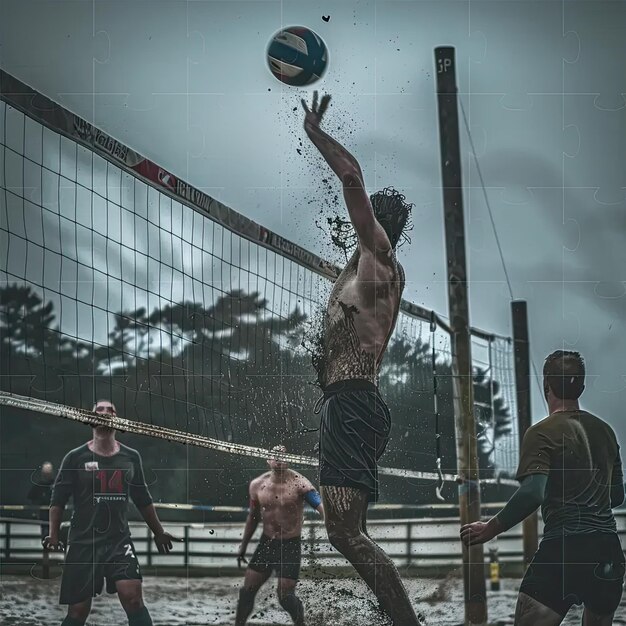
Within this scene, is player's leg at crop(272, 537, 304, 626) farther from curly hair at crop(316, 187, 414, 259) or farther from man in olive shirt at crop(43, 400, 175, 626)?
curly hair at crop(316, 187, 414, 259)

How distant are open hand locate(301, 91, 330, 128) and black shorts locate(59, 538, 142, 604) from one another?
6.62 ft

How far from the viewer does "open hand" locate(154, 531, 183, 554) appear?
4.05 metres

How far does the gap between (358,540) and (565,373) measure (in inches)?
45.5

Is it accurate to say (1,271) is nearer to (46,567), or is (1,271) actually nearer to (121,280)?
(121,280)

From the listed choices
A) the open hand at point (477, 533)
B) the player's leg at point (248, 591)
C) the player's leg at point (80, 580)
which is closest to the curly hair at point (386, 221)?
the open hand at point (477, 533)

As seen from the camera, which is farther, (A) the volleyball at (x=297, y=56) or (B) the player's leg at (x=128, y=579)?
(B) the player's leg at (x=128, y=579)

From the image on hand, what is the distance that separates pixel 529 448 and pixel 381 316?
856 millimetres

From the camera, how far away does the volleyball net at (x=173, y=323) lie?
402cm

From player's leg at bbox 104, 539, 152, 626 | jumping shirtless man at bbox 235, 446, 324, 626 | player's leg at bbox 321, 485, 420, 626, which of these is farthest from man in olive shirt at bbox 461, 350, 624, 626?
player's leg at bbox 104, 539, 152, 626

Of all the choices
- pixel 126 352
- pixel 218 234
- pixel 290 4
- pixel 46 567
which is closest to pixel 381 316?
pixel 218 234

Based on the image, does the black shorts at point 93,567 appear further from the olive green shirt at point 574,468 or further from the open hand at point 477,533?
the olive green shirt at point 574,468

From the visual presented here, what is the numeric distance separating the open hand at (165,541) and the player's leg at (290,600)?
493 mm

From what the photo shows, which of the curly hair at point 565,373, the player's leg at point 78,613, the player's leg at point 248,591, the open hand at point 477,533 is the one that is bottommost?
the player's leg at point 78,613

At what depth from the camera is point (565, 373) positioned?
4004 mm
